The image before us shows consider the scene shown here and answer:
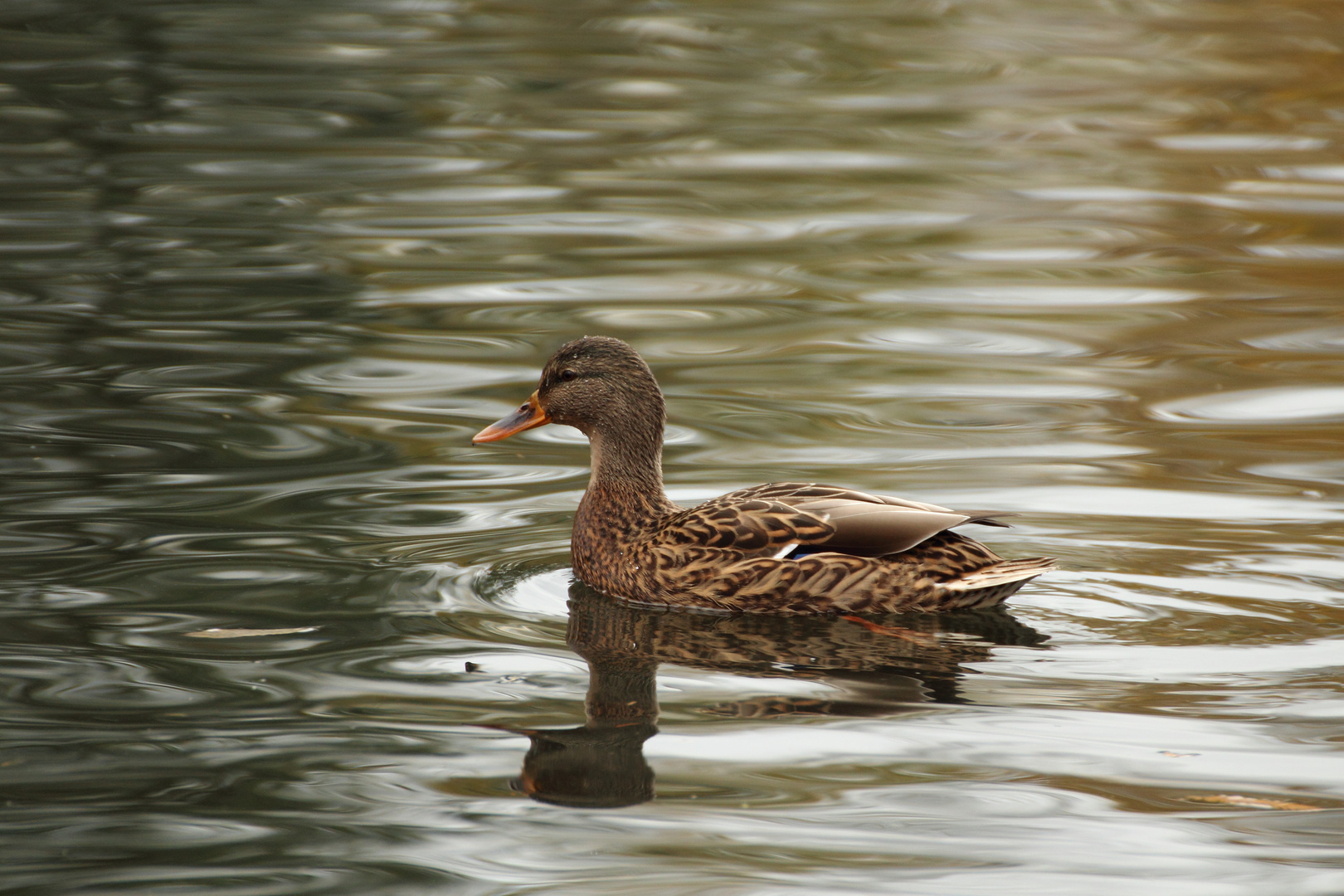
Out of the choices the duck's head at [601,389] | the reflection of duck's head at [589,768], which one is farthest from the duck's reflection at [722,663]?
the duck's head at [601,389]

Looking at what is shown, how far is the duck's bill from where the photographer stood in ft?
24.9

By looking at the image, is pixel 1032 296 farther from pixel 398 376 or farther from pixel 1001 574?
pixel 1001 574

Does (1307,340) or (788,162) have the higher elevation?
(788,162)

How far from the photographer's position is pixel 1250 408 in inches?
384

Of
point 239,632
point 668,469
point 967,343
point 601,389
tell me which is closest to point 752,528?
point 601,389

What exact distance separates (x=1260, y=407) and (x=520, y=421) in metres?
4.39

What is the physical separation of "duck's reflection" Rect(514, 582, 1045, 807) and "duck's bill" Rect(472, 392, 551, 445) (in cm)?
87

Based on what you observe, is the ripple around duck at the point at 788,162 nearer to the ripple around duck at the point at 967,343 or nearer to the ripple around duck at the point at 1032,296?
the ripple around duck at the point at 1032,296

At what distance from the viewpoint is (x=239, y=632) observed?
6.38 m

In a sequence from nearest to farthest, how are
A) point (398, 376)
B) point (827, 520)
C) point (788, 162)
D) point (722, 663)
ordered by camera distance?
point (722, 663), point (827, 520), point (398, 376), point (788, 162)

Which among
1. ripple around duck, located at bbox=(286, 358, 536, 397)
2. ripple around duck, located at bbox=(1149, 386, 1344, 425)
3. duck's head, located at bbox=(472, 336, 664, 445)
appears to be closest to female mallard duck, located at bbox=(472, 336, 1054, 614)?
duck's head, located at bbox=(472, 336, 664, 445)

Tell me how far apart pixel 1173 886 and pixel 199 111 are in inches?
653

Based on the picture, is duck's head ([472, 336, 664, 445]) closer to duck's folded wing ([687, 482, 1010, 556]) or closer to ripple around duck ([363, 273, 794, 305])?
duck's folded wing ([687, 482, 1010, 556])

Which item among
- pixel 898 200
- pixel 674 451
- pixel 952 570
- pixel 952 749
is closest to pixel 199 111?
pixel 898 200
